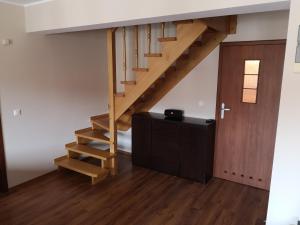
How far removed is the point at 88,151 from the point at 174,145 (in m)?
1.38

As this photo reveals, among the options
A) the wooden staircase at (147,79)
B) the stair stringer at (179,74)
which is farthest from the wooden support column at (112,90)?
the stair stringer at (179,74)

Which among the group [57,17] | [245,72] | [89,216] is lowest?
[89,216]

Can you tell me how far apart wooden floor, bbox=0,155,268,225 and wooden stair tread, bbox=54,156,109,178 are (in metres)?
0.15

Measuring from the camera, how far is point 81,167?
3535mm

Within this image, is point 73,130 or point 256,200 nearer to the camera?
point 256,200

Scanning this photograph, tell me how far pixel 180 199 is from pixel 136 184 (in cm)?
70

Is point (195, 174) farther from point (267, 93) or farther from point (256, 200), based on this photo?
point (267, 93)

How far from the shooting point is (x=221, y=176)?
351 cm

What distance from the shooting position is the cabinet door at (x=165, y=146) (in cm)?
348

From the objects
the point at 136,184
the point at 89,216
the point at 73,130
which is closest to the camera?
the point at 89,216

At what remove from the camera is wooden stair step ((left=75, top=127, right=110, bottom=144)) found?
12.1ft

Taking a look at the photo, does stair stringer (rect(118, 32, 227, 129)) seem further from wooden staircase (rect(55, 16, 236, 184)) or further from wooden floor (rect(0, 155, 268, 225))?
wooden floor (rect(0, 155, 268, 225))

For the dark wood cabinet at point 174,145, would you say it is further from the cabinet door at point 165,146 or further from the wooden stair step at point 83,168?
the wooden stair step at point 83,168

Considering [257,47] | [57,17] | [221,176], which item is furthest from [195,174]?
[57,17]
